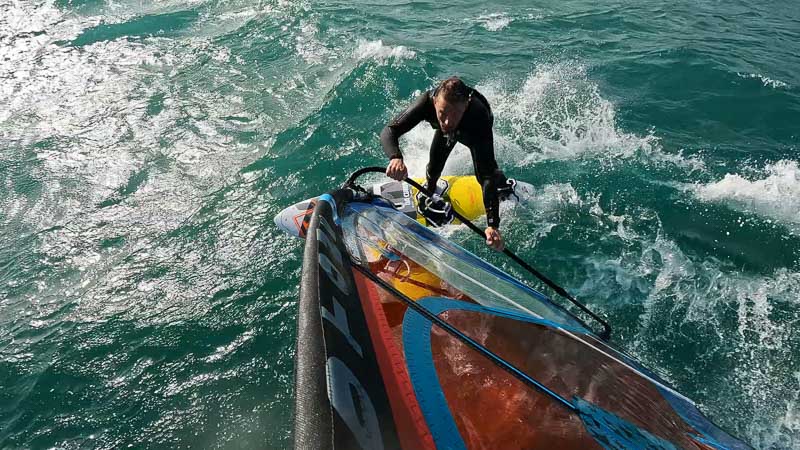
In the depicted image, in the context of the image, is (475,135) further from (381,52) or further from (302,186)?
(381,52)

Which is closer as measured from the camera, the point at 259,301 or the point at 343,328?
the point at 343,328

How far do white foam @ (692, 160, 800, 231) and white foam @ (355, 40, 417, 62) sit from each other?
709 centimetres

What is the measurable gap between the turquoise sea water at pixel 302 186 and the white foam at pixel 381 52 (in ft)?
0.28

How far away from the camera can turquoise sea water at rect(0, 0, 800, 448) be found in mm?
4809

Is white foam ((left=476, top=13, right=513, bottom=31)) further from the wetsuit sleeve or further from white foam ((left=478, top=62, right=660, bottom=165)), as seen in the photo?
the wetsuit sleeve

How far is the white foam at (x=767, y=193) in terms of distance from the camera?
677 centimetres

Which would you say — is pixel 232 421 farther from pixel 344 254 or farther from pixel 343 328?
pixel 343 328

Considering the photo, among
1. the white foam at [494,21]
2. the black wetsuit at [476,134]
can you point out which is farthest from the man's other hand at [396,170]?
the white foam at [494,21]

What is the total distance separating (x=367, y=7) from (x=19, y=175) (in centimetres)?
1071

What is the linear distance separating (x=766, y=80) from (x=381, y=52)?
342 inches

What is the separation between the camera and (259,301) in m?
5.61

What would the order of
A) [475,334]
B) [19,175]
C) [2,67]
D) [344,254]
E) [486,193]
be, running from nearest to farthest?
[475,334] → [344,254] → [486,193] → [19,175] → [2,67]

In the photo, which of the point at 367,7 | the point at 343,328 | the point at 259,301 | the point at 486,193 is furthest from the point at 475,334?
the point at 367,7

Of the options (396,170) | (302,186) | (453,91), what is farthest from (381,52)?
(453,91)
